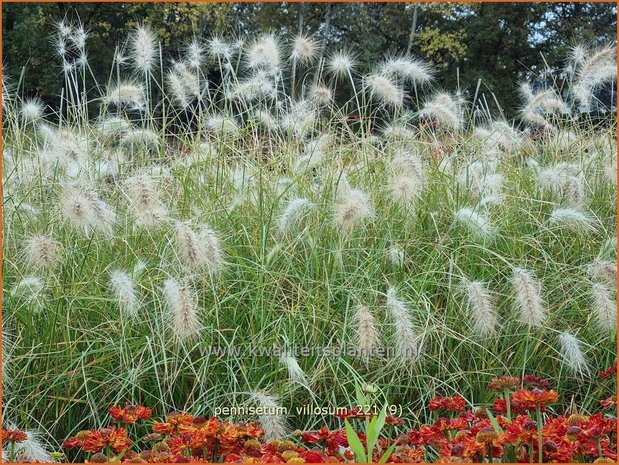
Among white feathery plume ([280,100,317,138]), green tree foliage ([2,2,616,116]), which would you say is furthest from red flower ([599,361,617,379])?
green tree foliage ([2,2,616,116])

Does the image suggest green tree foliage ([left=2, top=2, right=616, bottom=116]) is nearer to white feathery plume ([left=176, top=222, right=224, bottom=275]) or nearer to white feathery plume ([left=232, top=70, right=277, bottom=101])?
white feathery plume ([left=232, top=70, right=277, bottom=101])

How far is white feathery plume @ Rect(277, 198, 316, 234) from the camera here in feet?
8.36

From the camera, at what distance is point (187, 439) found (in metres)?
1.76

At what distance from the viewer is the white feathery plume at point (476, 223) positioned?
2689 mm

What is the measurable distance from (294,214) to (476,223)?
727 mm

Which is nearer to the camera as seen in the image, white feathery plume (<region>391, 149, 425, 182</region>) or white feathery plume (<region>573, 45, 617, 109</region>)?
white feathery plume (<region>391, 149, 425, 182</region>)

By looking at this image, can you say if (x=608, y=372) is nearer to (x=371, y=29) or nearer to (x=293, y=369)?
(x=293, y=369)

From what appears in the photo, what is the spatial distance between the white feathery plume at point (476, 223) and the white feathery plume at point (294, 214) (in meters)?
0.58

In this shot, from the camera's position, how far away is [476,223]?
109 inches

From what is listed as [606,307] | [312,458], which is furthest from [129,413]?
[606,307]

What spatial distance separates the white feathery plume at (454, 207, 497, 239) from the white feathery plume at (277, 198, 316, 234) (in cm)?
58

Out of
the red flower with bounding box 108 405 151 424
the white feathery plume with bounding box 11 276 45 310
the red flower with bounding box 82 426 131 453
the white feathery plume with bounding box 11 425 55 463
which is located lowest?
the white feathery plume with bounding box 11 425 55 463

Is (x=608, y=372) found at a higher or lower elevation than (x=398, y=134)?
lower

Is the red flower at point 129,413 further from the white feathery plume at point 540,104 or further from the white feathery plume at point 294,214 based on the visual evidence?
the white feathery plume at point 540,104
